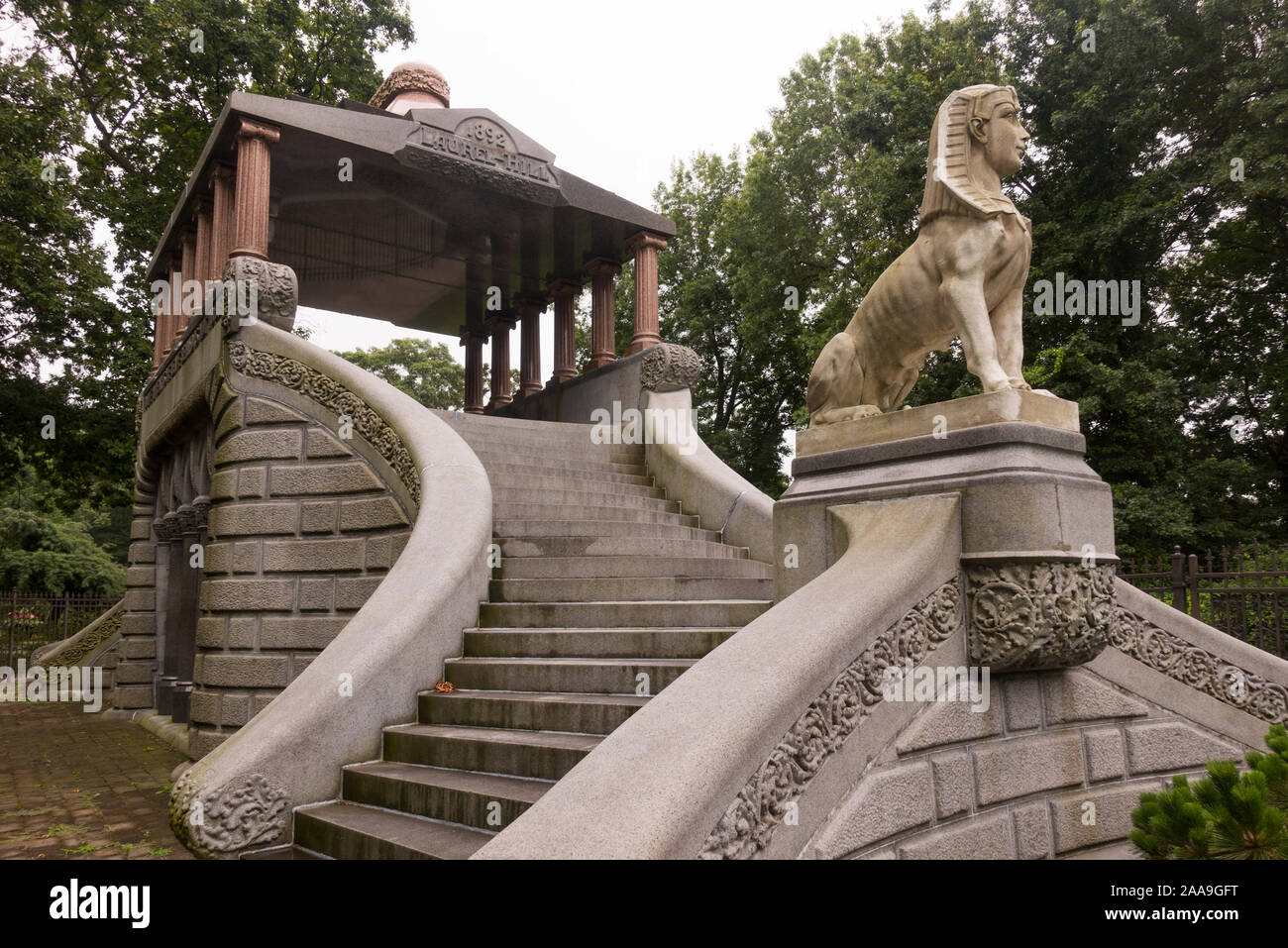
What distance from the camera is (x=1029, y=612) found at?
4.44 meters

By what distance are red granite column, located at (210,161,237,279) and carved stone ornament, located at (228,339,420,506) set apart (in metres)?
2.78

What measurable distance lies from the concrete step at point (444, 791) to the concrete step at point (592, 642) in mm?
1173

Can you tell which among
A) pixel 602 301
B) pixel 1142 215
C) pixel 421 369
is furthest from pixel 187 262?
pixel 421 369

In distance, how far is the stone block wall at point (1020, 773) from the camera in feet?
13.0

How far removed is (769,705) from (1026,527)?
193cm

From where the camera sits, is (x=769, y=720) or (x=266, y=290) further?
(x=266, y=290)

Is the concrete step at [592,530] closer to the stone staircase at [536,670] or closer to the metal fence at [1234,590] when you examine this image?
the stone staircase at [536,670]

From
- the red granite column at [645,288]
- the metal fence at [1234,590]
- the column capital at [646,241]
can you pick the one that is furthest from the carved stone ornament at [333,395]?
the column capital at [646,241]

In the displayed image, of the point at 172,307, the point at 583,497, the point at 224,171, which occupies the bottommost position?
the point at 583,497

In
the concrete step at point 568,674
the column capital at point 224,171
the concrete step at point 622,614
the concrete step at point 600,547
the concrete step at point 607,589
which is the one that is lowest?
the concrete step at point 568,674

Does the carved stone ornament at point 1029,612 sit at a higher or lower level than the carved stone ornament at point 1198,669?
higher

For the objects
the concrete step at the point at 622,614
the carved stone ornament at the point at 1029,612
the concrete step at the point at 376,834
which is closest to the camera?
the concrete step at the point at 376,834

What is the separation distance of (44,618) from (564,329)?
17279 millimetres

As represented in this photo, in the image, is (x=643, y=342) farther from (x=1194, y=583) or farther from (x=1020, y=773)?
(x=1020, y=773)
